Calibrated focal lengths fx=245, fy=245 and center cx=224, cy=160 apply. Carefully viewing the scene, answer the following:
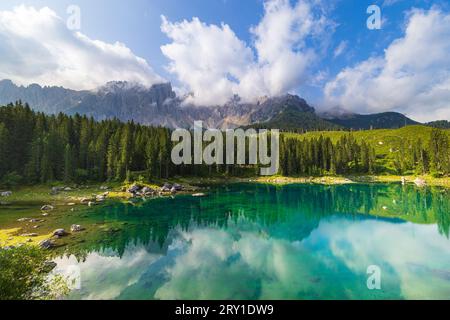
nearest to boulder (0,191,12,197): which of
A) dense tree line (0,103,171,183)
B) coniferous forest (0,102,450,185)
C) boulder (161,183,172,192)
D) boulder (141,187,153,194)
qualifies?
coniferous forest (0,102,450,185)

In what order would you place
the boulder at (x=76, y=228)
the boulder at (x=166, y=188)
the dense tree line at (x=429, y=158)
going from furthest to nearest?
1. the dense tree line at (x=429, y=158)
2. the boulder at (x=166, y=188)
3. the boulder at (x=76, y=228)

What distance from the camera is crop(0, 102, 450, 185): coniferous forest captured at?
249ft

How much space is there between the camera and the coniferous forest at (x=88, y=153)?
249 ft

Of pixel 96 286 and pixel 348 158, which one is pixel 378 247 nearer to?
pixel 96 286

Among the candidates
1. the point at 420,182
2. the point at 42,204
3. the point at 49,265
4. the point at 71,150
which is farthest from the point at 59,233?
the point at 420,182

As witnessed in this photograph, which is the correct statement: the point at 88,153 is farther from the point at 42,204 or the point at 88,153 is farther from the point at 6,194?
the point at 42,204

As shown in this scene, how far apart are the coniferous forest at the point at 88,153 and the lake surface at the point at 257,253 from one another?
3452cm

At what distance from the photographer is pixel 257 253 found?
31.4 metres

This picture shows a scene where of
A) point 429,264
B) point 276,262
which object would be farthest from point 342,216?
point 276,262

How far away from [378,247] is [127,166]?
3079 inches

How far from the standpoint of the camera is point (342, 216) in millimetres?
54594

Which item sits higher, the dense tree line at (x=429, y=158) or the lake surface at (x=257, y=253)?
the dense tree line at (x=429, y=158)

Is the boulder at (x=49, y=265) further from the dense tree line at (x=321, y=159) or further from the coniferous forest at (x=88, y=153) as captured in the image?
the dense tree line at (x=321, y=159)

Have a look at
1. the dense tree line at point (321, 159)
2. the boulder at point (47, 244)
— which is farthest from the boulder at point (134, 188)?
the dense tree line at point (321, 159)
